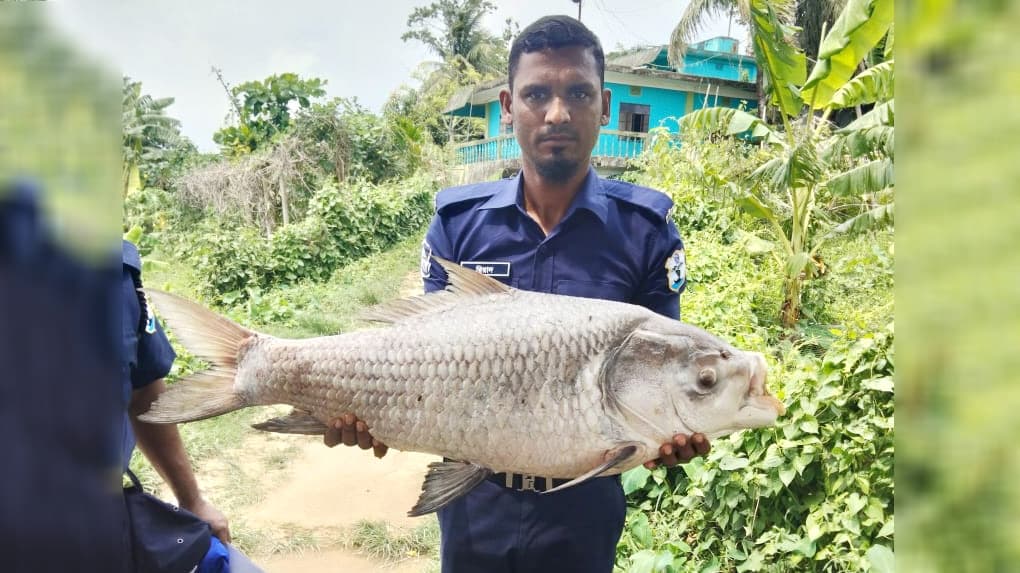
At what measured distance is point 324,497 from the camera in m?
5.17

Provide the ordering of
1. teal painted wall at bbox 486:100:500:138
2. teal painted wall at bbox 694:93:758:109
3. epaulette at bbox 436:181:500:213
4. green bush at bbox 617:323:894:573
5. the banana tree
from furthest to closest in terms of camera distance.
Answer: teal painted wall at bbox 694:93:758:109 < teal painted wall at bbox 486:100:500:138 < the banana tree < green bush at bbox 617:323:894:573 < epaulette at bbox 436:181:500:213

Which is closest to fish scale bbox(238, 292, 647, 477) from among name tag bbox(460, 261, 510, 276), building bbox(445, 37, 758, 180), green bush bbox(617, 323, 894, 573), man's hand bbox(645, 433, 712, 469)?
man's hand bbox(645, 433, 712, 469)

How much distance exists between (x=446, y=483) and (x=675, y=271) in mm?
981

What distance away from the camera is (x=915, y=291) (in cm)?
28

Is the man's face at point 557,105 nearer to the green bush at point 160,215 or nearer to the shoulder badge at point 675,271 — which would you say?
the shoulder badge at point 675,271

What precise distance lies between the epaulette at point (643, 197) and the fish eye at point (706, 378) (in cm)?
70

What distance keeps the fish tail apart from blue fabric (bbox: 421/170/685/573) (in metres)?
0.71

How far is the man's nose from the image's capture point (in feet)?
6.69

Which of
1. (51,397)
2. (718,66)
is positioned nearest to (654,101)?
(718,66)

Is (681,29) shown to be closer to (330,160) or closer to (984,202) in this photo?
(330,160)

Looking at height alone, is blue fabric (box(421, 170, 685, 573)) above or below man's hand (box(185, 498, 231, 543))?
above

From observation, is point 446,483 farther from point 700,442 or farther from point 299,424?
point 700,442

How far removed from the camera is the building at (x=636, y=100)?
477 inches

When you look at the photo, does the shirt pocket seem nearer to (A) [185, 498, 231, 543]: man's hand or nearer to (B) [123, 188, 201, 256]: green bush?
(A) [185, 498, 231, 543]: man's hand
